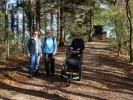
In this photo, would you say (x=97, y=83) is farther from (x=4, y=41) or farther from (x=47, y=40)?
(x=4, y=41)

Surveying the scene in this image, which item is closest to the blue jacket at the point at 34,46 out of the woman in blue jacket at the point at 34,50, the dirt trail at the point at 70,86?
the woman in blue jacket at the point at 34,50

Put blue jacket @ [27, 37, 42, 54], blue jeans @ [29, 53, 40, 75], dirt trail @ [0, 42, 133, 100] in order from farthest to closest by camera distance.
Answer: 1. blue jeans @ [29, 53, 40, 75]
2. blue jacket @ [27, 37, 42, 54]
3. dirt trail @ [0, 42, 133, 100]

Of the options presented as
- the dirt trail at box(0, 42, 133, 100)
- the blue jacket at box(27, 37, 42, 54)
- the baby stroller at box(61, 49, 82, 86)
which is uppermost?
the blue jacket at box(27, 37, 42, 54)

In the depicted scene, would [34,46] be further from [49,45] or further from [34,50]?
[49,45]

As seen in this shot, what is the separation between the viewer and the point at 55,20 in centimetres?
4469

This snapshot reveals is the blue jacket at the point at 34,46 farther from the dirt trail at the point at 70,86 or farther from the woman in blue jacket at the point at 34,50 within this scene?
the dirt trail at the point at 70,86

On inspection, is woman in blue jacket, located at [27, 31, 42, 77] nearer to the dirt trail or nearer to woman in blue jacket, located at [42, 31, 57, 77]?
woman in blue jacket, located at [42, 31, 57, 77]

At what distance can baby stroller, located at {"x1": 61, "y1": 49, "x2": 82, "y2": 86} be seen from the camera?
15961 millimetres

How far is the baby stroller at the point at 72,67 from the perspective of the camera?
16.0 meters

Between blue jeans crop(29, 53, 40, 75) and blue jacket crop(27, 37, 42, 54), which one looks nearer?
blue jacket crop(27, 37, 42, 54)

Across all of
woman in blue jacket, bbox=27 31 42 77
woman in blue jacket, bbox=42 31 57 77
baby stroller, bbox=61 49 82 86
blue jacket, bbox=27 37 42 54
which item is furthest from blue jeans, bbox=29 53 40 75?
baby stroller, bbox=61 49 82 86

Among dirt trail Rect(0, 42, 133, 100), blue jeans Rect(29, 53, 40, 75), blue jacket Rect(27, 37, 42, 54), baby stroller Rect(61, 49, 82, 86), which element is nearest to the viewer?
dirt trail Rect(0, 42, 133, 100)

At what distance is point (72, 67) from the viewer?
16.2 metres

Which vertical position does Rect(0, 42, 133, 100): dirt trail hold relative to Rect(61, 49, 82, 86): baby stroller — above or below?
below
